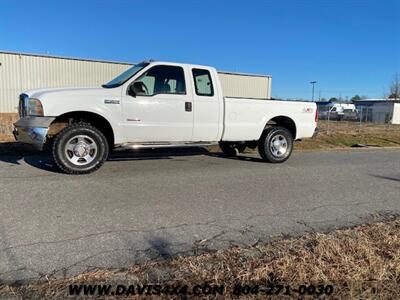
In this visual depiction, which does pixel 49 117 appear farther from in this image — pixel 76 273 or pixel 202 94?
pixel 76 273

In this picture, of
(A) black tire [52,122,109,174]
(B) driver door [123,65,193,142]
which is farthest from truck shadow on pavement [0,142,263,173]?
(B) driver door [123,65,193,142]

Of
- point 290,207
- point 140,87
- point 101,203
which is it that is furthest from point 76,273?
point 140,87

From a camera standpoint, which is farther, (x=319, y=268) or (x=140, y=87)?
(x=140, y=87)

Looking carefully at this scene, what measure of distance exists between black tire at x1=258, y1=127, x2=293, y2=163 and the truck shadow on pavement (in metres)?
0.45

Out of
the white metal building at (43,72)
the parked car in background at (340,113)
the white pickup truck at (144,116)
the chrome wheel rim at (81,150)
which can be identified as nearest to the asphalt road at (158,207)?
the chrome wheel rim at (81,150)

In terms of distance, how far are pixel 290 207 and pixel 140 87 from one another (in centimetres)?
352

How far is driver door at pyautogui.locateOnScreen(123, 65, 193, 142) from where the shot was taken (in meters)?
6.91

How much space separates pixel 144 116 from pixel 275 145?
3.38 m

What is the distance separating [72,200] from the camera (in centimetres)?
504

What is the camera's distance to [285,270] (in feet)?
10.2

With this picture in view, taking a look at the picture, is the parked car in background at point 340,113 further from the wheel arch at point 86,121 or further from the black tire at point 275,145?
the wheel arch at point 86,121

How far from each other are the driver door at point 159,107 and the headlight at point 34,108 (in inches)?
55.8

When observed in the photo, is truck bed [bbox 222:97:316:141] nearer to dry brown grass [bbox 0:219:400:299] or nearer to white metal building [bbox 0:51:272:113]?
dry brown grass [bbox 0:219:400:299]

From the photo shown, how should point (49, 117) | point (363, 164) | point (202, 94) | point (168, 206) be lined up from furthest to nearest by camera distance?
point (363, 164), point (202, 94), point (49, 117), point (168, 206)
